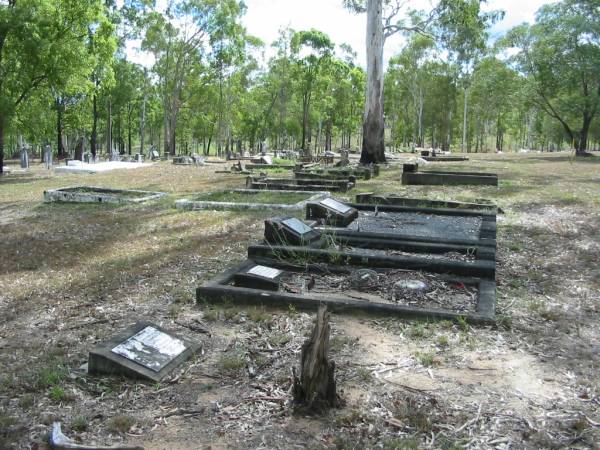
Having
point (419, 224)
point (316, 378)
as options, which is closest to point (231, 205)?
point (419, 224)

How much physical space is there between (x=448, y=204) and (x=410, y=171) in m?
5.20

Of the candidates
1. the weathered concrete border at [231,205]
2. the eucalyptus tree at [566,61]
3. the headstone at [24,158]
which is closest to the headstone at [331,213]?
the weathered concrete border at [231,205]

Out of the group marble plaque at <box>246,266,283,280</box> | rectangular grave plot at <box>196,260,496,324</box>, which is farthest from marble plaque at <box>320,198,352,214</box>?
marble plaque at <box>246,266,283,280</box>

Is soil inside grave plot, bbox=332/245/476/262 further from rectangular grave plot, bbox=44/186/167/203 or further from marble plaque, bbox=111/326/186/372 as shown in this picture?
rectangular grave plot, bbox=44/186/167/203

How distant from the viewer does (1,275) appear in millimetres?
6551

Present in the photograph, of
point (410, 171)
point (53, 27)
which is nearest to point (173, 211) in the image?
point (410, 171)

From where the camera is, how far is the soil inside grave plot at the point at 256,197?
11719 millimetres

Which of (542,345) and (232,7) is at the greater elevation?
(232,7)

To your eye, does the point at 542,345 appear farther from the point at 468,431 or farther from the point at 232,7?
the point at 232,7

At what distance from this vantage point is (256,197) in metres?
12.4

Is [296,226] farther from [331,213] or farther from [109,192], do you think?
[109,192]

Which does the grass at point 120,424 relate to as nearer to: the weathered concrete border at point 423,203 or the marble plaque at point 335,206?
the marble plaque at point 335,206

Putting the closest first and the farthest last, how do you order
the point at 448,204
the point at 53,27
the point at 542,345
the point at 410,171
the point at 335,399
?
the point at 335,399
the point at 542,345
the point at 448,204
the point at 410,171
the point at 53,27

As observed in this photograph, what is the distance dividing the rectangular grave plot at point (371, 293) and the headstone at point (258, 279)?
0.12 meters
